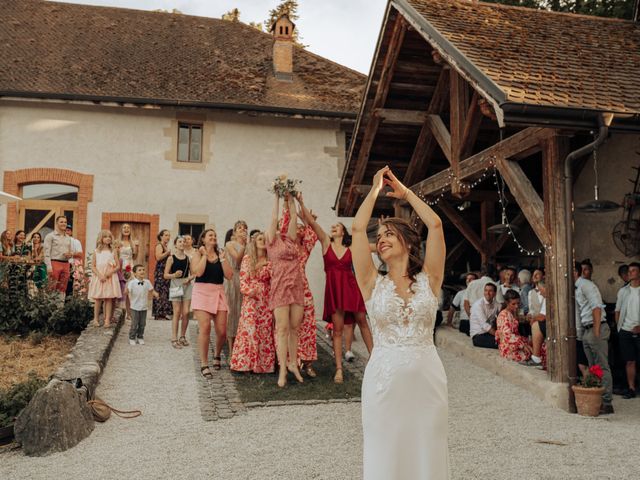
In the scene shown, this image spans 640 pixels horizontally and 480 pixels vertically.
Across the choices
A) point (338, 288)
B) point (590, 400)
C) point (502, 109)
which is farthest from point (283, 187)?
point (590, 400)

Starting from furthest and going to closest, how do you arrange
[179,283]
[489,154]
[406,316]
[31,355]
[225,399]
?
[179,283]
[31,355]
[489,154]
[225,399]
[406,316]

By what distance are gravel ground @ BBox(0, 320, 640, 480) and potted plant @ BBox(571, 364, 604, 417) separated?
138 millimetres

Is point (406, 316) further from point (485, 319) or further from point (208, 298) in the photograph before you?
point (485, 319)

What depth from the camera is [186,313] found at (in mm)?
10047

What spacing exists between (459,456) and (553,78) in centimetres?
423

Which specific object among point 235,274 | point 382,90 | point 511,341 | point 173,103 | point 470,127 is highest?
point 173,103

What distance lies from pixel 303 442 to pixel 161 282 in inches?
262

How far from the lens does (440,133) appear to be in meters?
10.1

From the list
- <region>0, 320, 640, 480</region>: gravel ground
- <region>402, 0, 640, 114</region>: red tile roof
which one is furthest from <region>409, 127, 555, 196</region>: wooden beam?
<region>0, 320, 640, 480</region>: gravel ground

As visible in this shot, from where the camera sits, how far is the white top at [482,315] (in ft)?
31.5

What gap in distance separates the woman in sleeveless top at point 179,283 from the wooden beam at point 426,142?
14.5ft

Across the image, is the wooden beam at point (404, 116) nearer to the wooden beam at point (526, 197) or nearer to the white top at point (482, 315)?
the wooden beam at point (526, 197)

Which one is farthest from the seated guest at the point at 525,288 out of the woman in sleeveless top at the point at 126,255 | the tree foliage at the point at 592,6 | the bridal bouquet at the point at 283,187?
the tree foliage at the point at 592,6

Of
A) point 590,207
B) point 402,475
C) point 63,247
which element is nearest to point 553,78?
point 590,207
